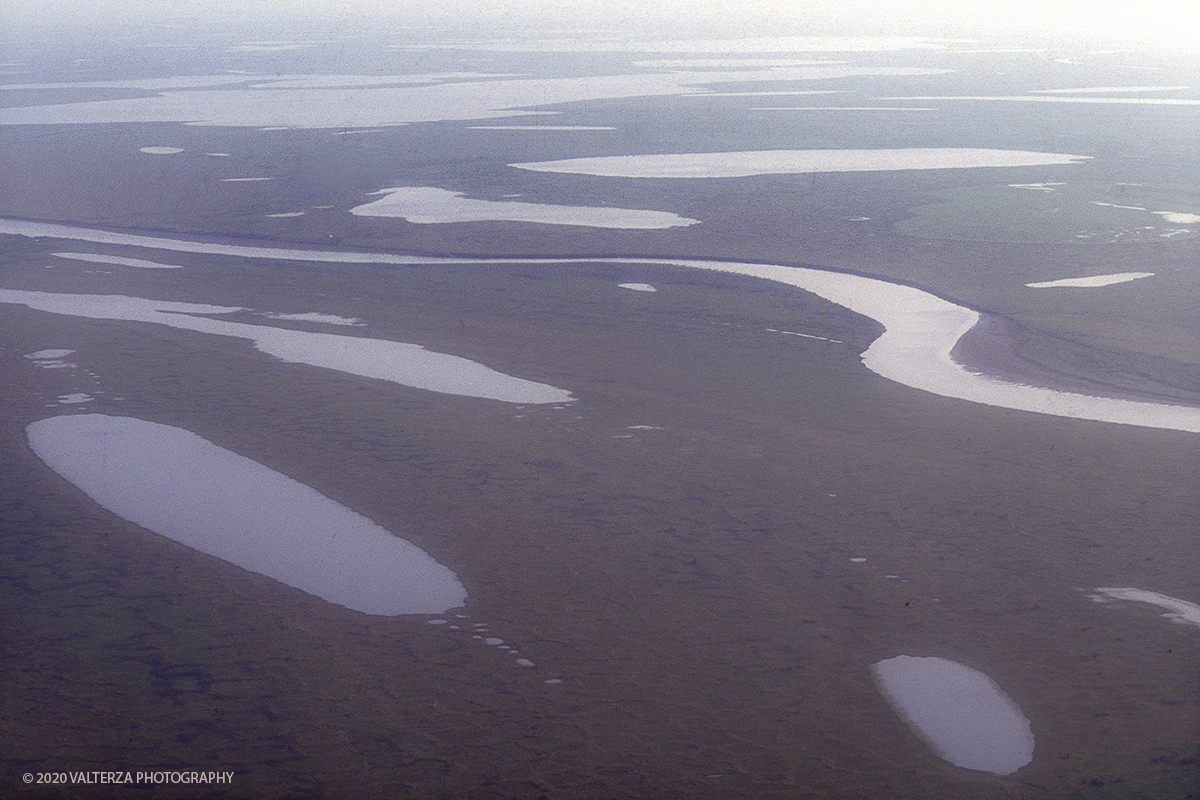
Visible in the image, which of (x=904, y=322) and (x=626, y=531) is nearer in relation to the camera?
(x=626, y=531)

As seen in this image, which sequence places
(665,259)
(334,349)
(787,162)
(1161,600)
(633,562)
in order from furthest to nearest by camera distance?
(787,162) → (665,259) → (334,349) → (633,562) → (1161,600)

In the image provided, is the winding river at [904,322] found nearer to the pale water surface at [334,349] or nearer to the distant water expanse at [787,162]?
the pale water surface at [334,349]

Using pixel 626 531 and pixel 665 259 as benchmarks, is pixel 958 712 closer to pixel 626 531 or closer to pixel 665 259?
pixel 626 531

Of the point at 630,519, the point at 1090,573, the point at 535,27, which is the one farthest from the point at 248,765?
the point at 535,27

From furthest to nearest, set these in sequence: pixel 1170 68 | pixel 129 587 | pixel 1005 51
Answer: pixel 1005 51 → pixel 1170 68 → pixel 129 587

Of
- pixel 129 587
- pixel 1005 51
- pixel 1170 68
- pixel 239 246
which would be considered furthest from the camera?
pixel 1005 51

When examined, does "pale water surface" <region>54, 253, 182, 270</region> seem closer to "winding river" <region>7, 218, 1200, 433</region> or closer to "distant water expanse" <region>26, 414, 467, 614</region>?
"winding river" <region>7, 218, 1200, 433</region>

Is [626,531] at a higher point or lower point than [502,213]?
lower

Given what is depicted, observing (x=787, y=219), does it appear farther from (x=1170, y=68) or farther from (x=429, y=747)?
(x=1170, y=68)

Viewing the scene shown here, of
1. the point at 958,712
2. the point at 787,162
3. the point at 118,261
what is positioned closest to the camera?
the point at 958,712

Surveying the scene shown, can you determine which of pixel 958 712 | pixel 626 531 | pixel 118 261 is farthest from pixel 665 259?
pixel 958 712
